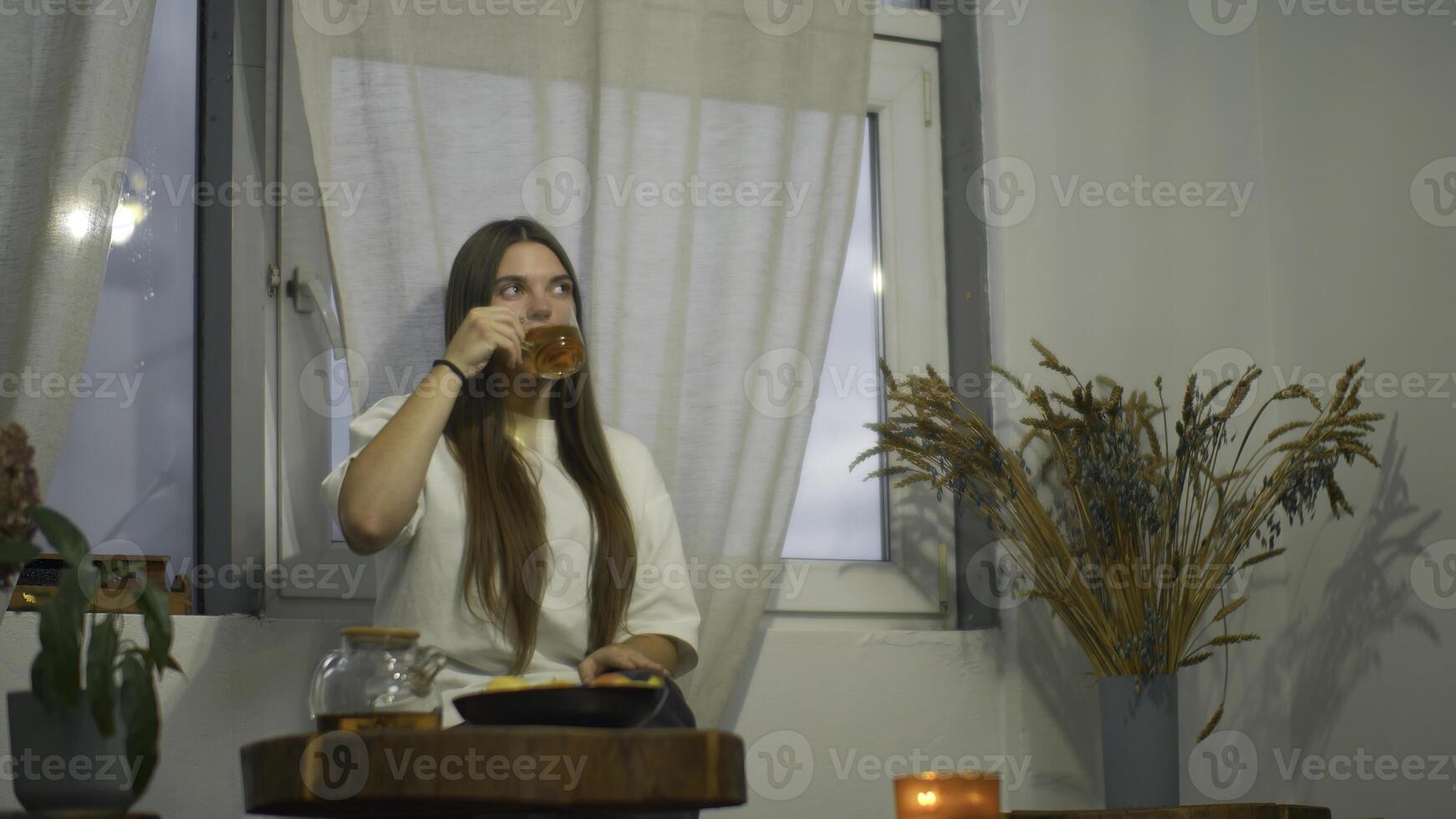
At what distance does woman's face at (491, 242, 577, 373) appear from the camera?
2.22 metres

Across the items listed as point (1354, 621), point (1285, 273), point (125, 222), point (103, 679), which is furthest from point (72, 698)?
point (1285, 273)

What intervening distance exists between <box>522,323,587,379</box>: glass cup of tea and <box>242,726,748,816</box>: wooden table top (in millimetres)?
854

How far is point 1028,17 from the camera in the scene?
293 centimetres

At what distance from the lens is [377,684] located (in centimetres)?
140

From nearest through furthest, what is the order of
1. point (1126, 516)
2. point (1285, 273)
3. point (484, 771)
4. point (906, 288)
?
point (484, 771)
point (1126, 516)
point (906, 288)
point (1285, 273)

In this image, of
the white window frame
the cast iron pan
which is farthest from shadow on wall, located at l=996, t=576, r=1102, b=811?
the cast iron pan

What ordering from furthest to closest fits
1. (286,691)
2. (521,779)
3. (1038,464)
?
1. (1038,464)
2. (286,691)
3. (521,779)

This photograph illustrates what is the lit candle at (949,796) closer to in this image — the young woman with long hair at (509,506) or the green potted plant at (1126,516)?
the young woman with long hair at (509,506)

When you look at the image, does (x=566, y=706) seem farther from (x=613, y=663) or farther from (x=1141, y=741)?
(x=1141, y=741)

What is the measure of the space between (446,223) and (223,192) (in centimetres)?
39

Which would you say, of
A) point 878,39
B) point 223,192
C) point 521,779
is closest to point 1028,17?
point 878,39

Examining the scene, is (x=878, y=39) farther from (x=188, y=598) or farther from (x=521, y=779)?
(x=521, y=779)

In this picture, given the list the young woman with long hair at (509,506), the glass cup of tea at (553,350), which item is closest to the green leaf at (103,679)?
the young woman with long hair at (509,506)

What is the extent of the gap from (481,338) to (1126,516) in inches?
47.4
